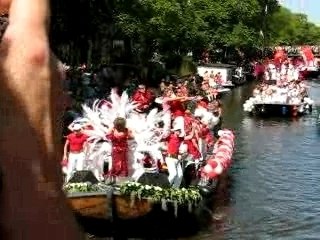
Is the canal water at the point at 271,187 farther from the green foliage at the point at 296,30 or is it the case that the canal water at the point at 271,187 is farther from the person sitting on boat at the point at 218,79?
the green foliage at the point at 296,30

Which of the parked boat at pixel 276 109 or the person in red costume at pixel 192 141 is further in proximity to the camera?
the parked boat at pixel 276 109

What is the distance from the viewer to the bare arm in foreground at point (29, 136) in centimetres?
141

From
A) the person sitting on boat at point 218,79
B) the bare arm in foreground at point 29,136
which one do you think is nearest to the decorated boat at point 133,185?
the bare arm in foreground at point 29,136

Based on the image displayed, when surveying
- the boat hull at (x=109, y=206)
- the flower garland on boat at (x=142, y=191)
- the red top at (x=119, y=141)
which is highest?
the red top at (x=119, y=141)

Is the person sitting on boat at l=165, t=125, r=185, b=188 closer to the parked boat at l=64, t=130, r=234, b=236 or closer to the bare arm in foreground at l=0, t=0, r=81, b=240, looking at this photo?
the parked boat at l=64, t=130, r=234, b=236

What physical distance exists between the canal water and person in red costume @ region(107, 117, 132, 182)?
69.6 inches

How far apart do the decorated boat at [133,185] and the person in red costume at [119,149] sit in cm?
16

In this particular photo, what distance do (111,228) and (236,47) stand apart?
1989 inches

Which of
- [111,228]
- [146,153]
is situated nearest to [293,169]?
[146,153]

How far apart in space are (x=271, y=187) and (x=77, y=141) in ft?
20.8

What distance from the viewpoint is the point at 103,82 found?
37.6 metres

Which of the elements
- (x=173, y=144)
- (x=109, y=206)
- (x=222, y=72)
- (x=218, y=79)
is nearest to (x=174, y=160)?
(x=173, y=144)

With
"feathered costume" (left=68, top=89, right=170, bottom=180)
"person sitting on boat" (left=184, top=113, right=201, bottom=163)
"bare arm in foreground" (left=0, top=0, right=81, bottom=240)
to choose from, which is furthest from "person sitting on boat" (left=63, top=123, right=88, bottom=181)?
"bare arm in foreground" (left=0, top=0, right=81, bottom=240)

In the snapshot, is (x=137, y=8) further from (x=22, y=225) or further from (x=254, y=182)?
(x=22, y=225)
